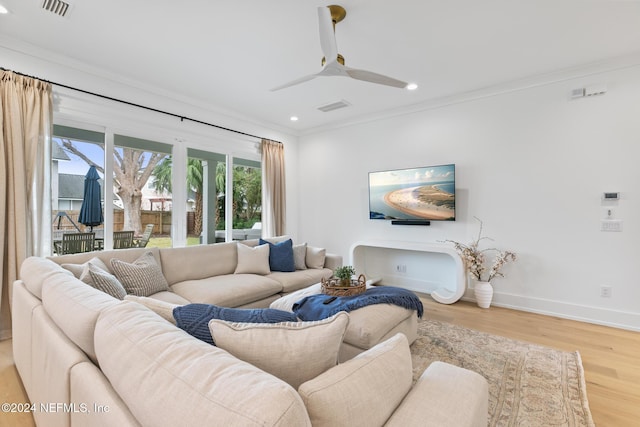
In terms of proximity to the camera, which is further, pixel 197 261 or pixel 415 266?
pixel 415 266

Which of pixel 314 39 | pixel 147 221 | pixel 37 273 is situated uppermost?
pixel 314 39

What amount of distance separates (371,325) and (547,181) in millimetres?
2957

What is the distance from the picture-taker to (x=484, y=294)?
12.2 feet

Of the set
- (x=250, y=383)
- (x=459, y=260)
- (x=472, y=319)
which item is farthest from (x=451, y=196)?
(x=250, y=383)

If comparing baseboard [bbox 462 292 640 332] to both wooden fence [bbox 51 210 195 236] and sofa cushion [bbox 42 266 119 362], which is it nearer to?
sofa cushion [bbox 42 266 119 362]

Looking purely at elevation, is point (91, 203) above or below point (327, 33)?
below

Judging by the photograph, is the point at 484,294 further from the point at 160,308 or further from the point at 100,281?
the point at 100,281

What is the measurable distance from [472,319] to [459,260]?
2.45 ft

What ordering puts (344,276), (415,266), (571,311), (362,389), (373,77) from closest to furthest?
(362,389)
(373,77)
(344,276)
(571,311)
(415,266)

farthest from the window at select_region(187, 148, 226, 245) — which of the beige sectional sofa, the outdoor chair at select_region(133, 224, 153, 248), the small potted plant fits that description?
the beige sectional sofa

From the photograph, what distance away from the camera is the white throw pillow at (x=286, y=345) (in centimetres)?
89

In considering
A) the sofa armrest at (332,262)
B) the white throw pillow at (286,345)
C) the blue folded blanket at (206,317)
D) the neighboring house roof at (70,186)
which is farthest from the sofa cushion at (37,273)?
the sofa armrest at (332,262)

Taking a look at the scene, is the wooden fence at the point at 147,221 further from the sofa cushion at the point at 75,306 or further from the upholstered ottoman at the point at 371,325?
the upholstered ottoman at the point at 371,325

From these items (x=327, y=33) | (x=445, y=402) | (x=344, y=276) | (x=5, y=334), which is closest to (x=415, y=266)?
(x=344, y=276)
